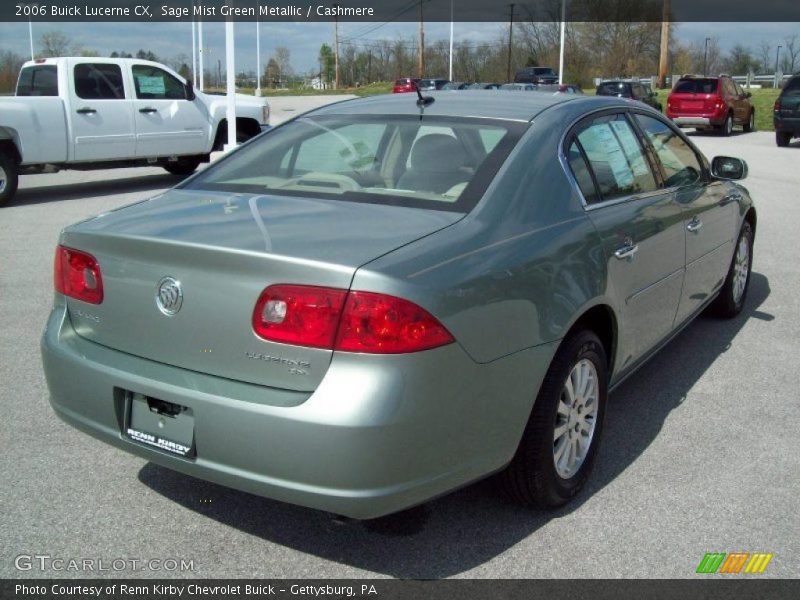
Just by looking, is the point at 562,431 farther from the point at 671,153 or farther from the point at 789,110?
the point at 789,110

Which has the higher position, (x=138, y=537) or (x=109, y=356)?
(x=109, y=356)

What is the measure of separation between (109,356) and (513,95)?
2302 mm

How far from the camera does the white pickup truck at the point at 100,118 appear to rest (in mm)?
12086

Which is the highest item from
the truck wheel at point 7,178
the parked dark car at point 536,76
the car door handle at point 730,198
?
the parked dark car at point 536,76

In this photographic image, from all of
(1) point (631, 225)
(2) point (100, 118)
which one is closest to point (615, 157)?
(1) point (631, 225)

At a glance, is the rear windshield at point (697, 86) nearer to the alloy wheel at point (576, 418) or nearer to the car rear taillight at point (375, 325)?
the alloy wheel at point (576, 418)

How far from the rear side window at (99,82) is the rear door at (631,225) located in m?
10.5

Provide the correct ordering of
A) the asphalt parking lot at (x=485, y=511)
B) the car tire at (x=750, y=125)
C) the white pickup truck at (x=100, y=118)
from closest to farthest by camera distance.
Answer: the asphalt parking lot at (x=485, y=511)
the white pickup truck at (x=100, y=118)
the car tire at (x=750, y=125)

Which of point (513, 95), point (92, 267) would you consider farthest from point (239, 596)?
point (513, 95)

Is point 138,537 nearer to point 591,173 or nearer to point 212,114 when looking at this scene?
point 591,173

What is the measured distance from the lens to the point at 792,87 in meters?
22.3

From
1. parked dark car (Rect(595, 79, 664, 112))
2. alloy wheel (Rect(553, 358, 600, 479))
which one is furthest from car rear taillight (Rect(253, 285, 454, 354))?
parked dark car (Rect(595, 79, 664, 112))

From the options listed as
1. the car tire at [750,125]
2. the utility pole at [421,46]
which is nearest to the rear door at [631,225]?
the car tire at [750,125]

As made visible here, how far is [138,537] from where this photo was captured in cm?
321
